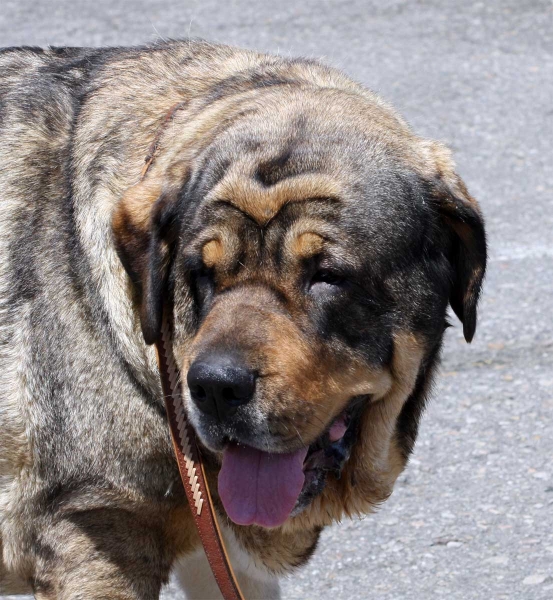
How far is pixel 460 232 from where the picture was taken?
9.97 feet

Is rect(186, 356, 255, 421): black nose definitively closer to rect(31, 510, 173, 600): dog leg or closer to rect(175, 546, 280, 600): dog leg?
rect(31, 510, 173, 600): dog leg

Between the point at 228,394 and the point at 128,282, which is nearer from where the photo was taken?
the point at 228,394

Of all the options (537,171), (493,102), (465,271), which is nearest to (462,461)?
(465,271)

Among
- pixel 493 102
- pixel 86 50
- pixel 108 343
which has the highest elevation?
pixel 86 50

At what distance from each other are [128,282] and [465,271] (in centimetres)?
94

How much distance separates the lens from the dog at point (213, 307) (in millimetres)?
2820

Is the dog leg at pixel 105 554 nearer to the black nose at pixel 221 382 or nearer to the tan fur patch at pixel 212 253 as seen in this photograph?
the black nose at pixel 221 382

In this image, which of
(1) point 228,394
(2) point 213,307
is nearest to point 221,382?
(1) point 228,394

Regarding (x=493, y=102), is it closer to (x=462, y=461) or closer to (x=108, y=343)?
(x=462, y=461)

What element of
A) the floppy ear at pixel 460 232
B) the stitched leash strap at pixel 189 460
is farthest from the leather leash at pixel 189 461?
the floppy ear at pixel 460 232

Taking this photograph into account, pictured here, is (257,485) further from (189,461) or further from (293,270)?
(293,270)

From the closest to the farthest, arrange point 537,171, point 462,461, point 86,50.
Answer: point 86,50 < point 462,461 < point 537,171

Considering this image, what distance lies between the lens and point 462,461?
14.7ft

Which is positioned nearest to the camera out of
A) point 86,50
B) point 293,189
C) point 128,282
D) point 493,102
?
point 293,189
